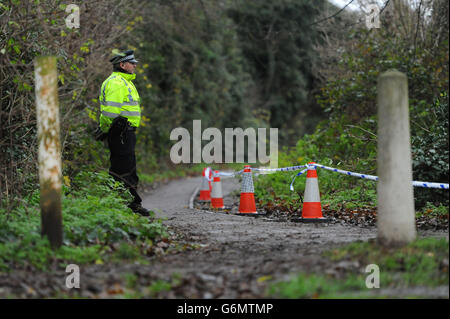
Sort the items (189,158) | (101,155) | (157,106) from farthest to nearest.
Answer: (189,158), (157,106), (101,155)

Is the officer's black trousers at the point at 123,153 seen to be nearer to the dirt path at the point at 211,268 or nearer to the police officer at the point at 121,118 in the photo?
the police officer at the point at 121,118

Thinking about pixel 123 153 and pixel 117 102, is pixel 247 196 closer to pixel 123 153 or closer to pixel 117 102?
pixel 123 153

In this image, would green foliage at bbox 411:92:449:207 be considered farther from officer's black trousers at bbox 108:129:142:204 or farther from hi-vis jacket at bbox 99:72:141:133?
hi-vis jacket at bbox 99:72:141:133

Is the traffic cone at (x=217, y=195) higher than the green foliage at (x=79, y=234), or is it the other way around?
the traffic cone at (x=217, y=195)

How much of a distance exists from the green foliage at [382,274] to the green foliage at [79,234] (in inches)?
83.5

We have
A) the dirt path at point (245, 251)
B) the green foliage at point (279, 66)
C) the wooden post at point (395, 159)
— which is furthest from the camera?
the green foliage at point (279, 66)

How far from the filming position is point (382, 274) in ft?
16.3

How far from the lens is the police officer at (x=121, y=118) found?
9305mm

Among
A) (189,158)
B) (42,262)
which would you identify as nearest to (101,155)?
(42,262)

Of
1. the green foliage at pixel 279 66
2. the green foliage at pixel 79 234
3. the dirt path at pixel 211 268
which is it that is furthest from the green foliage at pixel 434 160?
the green foliage at pixel 279 66

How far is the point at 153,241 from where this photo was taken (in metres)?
7.26

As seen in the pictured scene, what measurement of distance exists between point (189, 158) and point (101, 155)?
18.1 metres

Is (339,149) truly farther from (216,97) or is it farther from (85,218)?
(216,97)

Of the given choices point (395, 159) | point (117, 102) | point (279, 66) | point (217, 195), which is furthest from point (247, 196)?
point (279, 66)
